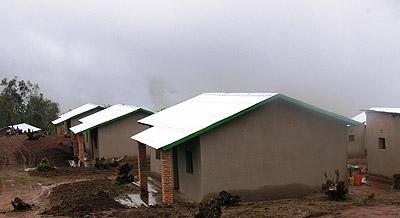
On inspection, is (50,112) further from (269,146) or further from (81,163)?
(269,146)

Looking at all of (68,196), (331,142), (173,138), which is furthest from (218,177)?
(68,196)

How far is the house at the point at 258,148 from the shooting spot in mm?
16953

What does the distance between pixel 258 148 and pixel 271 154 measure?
1.77ft

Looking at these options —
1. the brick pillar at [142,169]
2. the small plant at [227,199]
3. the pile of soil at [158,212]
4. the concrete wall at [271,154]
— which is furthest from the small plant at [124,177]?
the small plant at [227,199]

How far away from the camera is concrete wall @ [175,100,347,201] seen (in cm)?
1705

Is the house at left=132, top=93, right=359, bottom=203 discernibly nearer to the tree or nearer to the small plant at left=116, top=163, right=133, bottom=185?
the small plant at left=116, top=163, right=133, bottom=185

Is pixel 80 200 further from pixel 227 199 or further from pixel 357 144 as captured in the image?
pixel 357 144

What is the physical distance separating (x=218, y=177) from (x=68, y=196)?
6.57 meters

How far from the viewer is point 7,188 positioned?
78.5 ft

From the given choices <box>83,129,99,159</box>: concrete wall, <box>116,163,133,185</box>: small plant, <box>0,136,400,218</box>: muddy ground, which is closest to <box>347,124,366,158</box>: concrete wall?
<box>0,136,400,218</box>: muddy ground

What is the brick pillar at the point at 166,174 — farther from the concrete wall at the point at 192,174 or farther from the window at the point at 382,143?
the window at the point at 382,143

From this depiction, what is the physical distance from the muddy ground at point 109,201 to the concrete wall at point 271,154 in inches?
26.5

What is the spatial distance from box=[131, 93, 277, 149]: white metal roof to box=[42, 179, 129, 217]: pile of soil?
252 centimetres

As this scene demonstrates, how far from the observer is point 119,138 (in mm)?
32094
